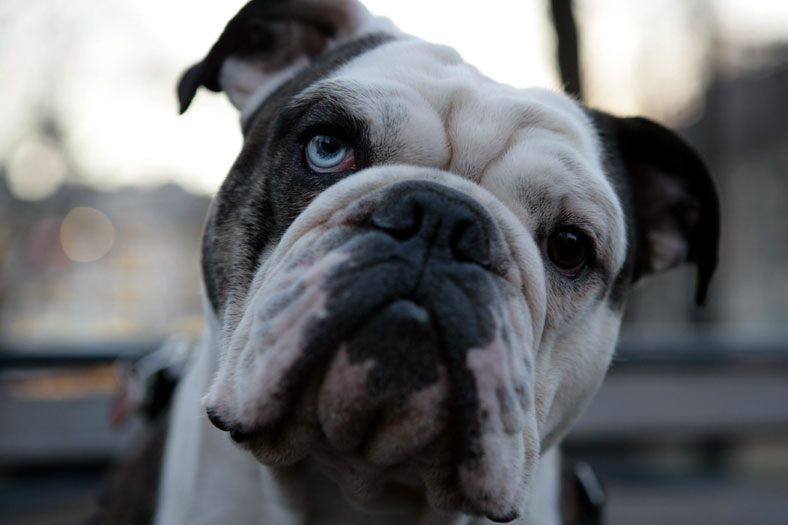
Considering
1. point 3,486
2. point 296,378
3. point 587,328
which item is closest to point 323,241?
point 296,378

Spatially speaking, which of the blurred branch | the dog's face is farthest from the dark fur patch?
the blurred branch

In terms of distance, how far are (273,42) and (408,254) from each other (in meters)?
1.28

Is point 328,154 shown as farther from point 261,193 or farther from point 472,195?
point 472,195

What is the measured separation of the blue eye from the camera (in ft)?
4.87

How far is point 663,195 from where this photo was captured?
2297 mm

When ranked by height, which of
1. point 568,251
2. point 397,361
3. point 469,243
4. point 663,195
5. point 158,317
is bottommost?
point 158,317

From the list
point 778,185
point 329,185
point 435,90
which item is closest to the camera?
point 329,185

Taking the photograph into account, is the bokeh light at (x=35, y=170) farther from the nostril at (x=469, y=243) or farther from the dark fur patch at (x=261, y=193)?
the nostril at (x=469, y=243)

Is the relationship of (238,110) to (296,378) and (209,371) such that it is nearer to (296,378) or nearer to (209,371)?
(209,371)

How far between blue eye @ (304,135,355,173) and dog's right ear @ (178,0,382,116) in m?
0.65

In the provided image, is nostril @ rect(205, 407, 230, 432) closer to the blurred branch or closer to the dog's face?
the dog's face

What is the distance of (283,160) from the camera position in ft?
4.93

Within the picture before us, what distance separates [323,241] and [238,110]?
107cm

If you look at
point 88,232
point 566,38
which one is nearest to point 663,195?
point 566,38
